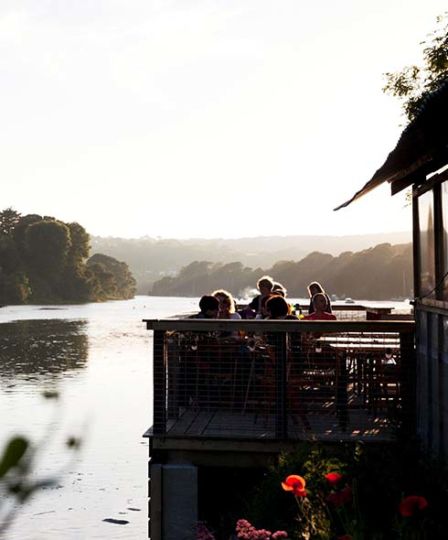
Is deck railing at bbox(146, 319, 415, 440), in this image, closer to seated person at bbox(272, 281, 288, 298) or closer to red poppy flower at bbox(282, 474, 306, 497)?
seated person at bbox(272, 281, 288, 298)

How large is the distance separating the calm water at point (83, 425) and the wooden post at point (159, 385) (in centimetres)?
92

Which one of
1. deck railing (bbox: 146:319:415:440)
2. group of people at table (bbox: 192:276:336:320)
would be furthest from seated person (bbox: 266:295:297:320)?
deck railing (bbox: 146:319:415:440)

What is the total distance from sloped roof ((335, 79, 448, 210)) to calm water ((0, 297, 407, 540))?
7.99ft

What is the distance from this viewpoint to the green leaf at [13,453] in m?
0.90

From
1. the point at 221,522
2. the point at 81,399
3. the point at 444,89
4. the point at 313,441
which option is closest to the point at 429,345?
the point at 313,441

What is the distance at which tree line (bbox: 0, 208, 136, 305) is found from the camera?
154750 millimetres

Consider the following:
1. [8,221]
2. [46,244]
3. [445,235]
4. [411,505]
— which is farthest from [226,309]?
[8,221]

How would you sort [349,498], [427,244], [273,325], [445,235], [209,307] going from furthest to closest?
1. [209,307]
2. [273,325]
3. [427,244]
4. [445,235]
5. [349,498]

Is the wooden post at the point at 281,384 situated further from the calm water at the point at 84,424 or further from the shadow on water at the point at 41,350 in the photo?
the shadow on water at the point at 41,350

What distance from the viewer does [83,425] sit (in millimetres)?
1024

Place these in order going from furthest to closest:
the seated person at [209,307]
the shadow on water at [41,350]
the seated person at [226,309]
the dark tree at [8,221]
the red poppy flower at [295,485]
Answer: the dark tree at [8,221] → the shadow on water at [41,350] → the seated person at [226,309] → the seated person at [209,307] → the red poppy flower at [295,485]

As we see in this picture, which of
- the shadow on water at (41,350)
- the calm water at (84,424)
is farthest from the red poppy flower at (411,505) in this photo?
the shadow on water at (41,350)

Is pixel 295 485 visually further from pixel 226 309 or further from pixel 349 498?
pixel 226 309

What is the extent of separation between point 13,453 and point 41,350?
5634cm
